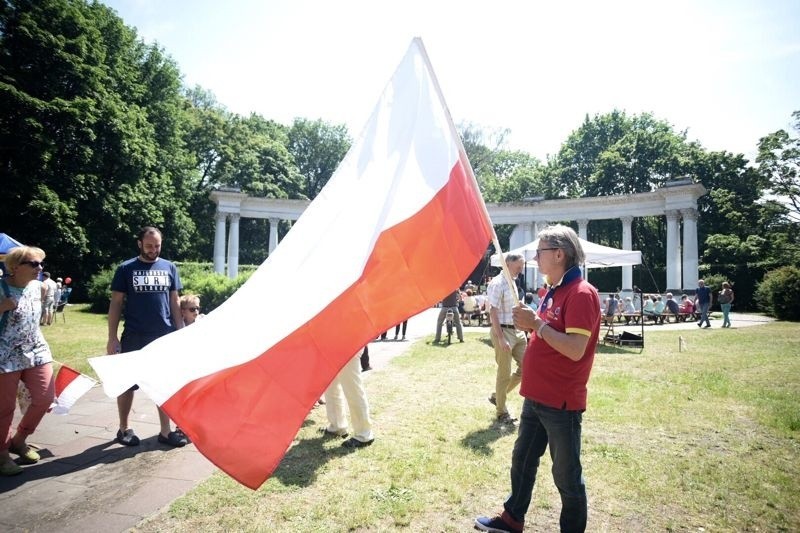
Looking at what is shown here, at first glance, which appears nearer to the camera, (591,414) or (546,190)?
(591,414)

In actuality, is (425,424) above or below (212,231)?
below

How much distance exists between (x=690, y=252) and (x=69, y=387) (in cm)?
3134

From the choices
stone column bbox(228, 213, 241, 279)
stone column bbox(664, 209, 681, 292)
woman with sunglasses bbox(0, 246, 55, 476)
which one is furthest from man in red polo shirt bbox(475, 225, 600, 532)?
stone column bbox(228, 213, 241, 279)

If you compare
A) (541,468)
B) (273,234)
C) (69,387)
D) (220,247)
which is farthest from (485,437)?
(273,234)

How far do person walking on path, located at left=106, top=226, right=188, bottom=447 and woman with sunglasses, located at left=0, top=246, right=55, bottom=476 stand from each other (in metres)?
0.64

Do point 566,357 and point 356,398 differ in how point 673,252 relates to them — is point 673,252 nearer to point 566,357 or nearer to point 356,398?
point 356,398

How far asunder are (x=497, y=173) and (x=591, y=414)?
50.1m

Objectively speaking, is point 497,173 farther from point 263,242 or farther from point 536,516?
point 536,516

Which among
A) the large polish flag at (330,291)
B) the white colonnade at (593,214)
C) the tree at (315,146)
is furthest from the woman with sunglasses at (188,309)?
the tree at (315,146)

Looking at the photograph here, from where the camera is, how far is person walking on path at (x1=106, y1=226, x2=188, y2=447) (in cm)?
489

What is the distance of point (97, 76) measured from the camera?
82.5 feet

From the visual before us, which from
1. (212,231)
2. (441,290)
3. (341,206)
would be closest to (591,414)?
(441,290)

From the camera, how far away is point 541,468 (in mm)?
4523

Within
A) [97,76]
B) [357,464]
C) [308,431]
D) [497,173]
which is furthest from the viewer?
[497,173]
